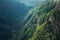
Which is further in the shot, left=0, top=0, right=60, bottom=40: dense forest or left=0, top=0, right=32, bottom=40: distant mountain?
left=0, top=0, right=32, bottom=40: distant mountain

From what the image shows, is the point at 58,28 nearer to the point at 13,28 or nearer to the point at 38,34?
the point at 38,34

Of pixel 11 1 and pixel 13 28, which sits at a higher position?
pixel 11 1

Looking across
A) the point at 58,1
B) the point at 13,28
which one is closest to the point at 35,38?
the point at 58,1

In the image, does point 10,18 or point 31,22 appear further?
point 10,18

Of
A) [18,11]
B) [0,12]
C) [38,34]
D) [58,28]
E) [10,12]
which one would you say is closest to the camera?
[58,28]

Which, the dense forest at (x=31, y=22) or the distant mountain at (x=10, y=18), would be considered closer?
the dense forest at (x=31, y=22)
